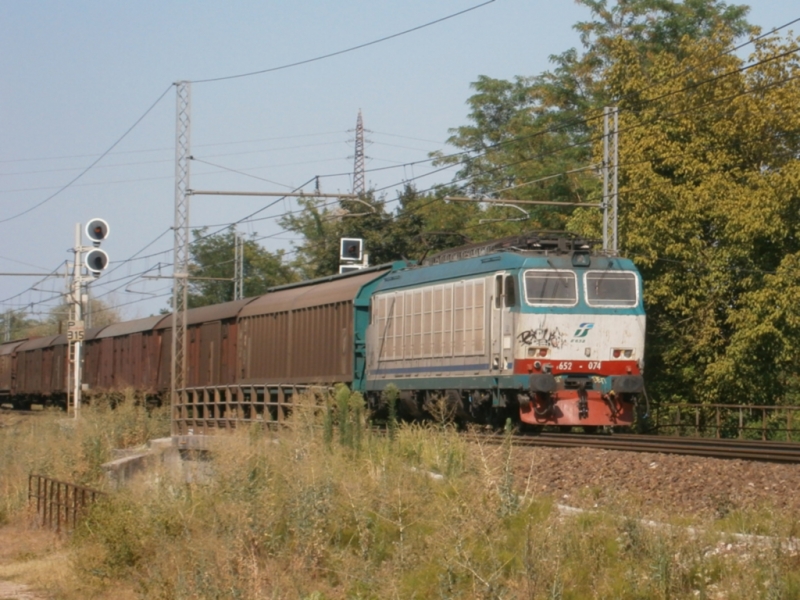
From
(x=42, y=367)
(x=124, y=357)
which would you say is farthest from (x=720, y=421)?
(x=42, y=367)

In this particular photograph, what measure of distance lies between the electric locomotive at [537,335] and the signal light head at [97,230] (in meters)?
9.77

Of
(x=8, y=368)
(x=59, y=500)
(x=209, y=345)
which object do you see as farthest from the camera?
(x=8, y=368)

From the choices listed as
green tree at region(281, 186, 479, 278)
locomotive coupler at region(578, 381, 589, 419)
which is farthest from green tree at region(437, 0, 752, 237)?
locomotive coupler at region(578, 381, 589, 419)

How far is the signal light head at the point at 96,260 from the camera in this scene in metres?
26.8

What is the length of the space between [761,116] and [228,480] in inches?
830

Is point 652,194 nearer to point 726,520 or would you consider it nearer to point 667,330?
point 667,330

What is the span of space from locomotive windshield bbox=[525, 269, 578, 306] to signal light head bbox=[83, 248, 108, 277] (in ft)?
39.2

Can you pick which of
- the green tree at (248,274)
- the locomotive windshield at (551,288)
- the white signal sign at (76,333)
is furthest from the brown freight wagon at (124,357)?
the green tree at (248,274)

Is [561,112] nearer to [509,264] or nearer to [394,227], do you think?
[394,227]

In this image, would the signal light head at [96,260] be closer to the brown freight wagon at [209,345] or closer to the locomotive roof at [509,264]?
the brown freight wagon at [209,345]

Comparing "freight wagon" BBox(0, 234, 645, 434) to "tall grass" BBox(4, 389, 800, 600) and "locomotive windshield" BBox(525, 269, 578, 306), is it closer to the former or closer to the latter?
"locomotive windshield" BBox(525, 269, 578, 306)

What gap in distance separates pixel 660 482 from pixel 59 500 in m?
9.29

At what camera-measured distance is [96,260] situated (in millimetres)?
26984

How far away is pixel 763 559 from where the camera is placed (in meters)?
8.06
